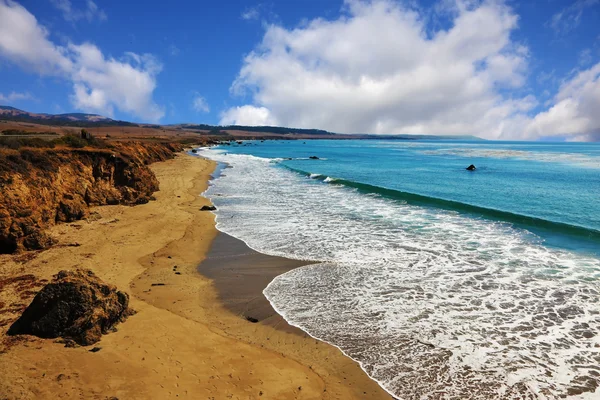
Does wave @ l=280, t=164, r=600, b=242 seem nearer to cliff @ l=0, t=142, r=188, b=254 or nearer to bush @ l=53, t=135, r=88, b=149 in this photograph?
cliff @ l=0, t=142, r=188, b=254

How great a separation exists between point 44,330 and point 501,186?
38335mm

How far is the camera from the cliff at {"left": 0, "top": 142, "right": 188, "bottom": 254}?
12.7 metres

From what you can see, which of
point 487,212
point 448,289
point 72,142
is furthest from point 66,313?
point 487,212

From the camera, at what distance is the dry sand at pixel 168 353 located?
629 centimetres

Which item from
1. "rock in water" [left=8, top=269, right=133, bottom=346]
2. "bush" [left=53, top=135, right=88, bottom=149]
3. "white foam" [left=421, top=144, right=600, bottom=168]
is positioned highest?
"bush" [left=53, top=135, right=88, bottom=149]

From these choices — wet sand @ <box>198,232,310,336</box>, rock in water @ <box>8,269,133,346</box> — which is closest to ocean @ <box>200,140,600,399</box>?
wet sand @ <box>198,232,310,336</box>

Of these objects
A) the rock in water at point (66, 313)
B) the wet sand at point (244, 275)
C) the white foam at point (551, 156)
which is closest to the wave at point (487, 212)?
the wet sand at point (244, 275)

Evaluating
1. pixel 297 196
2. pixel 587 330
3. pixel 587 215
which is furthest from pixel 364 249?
pixel 587 215

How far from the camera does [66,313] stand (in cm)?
747

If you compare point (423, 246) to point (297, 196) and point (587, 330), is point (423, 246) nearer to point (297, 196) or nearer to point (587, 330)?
point (587, 330)

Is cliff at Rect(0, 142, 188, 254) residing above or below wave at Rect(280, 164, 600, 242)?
above

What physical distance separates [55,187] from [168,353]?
44.1 ft

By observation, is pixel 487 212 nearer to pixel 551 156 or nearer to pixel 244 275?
pixel 244 275

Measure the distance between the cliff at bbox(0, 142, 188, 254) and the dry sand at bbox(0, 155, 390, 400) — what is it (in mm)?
1356
